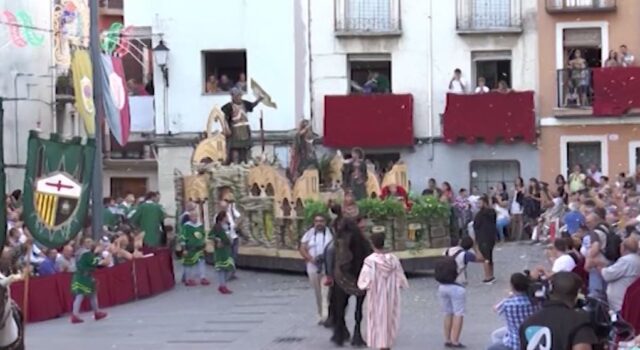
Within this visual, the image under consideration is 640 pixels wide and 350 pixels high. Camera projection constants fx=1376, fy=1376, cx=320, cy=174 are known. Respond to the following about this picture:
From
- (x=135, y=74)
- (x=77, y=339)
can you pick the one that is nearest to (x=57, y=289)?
(x=77, y=339)

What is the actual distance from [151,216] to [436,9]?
10.3 m

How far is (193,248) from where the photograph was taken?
84.3 ft

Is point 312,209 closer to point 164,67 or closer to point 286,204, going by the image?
point 286,204

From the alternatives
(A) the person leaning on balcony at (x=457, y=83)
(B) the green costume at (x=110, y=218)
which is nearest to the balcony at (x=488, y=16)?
(A) the person leaning on balcony at (x=457, y=83)

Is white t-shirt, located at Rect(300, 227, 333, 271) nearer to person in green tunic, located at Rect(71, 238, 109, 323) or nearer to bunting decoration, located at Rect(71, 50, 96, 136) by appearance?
person in green tunic, located at Rect(71, 238, 109, 323)

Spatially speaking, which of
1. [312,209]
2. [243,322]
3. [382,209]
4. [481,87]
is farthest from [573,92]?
[243,322]

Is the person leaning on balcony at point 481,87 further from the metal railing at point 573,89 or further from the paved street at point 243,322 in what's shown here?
the paved street at point 243,322

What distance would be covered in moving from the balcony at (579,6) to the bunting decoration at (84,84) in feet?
49.5

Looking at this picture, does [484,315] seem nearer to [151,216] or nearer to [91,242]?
[91,242]

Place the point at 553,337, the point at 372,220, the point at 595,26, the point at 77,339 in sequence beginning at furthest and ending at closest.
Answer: the point at 595,26
the point at 372,220
the point at 77,339
the point at 553,337

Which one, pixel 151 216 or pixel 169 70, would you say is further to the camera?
pixel 169 70

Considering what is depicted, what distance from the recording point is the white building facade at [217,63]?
3659cm

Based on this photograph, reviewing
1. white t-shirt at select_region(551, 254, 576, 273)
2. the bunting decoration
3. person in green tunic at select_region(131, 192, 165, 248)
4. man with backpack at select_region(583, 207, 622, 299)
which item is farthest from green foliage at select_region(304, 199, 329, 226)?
white t-shirt at select_region(551, 254, 576, 273)

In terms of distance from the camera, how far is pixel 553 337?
334 inches
